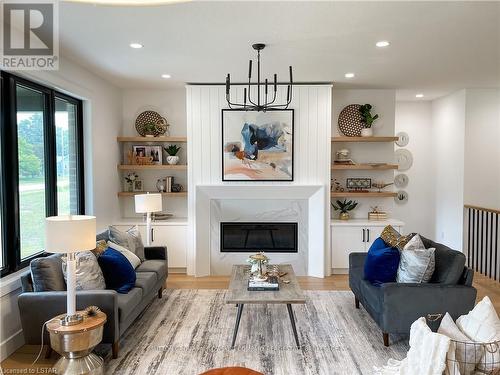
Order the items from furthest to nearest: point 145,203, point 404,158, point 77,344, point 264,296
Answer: point 404,158, point 145,203, point 264,296, point 77,344

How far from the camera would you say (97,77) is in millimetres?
5234

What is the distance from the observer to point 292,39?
3648mm

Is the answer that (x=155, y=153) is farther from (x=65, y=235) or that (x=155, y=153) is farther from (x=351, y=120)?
(x=65, y=235)

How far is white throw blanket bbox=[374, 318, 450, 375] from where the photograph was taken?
2.24 m

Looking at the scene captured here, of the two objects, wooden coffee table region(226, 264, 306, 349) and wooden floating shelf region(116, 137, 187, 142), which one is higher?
wooden floating shelf region(116, 137, 187, 142)

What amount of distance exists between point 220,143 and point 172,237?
160cm

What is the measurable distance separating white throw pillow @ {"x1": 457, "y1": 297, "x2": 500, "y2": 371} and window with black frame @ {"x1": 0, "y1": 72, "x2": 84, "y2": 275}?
12.3 ft

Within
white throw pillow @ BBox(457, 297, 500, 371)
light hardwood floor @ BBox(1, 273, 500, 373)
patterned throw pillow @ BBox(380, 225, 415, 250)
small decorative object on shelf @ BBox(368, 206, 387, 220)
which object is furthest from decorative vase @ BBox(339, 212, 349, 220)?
white throw pillow @ BBox(457, 297, 500, 371)

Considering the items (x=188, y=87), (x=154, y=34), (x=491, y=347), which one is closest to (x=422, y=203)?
(x=188, y=87)

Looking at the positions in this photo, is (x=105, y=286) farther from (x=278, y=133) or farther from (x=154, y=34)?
(x=278, y=133)

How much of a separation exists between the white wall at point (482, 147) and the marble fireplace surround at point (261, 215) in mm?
2529

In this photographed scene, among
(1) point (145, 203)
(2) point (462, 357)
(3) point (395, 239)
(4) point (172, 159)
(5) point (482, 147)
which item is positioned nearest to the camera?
(2) point (462, 357)

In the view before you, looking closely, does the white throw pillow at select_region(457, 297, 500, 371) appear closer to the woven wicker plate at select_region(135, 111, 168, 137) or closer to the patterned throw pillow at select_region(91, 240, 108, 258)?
the patterned throw pillow at select_region(91, 240, 108, 258)

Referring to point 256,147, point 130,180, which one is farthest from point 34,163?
point 256,147
